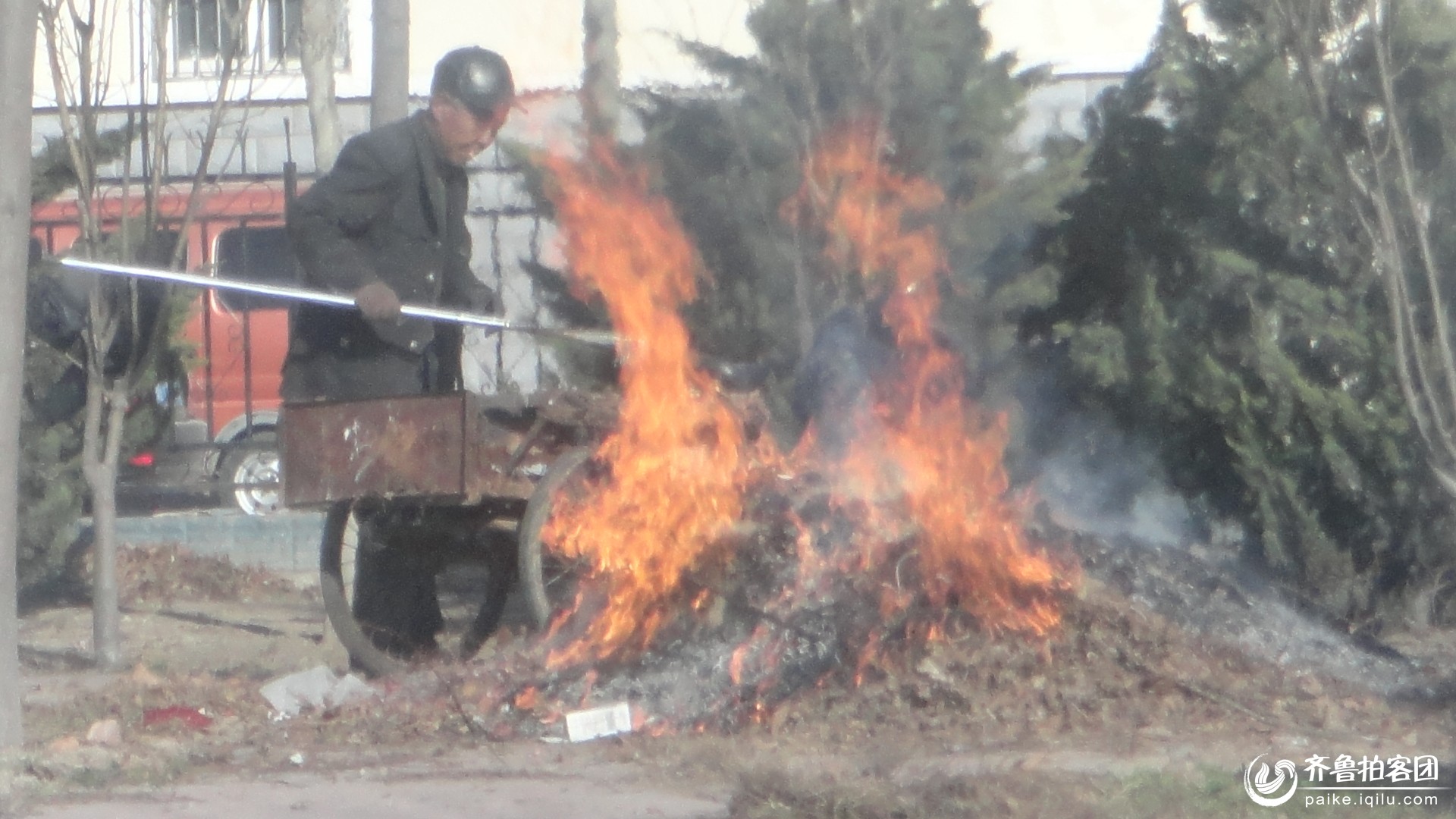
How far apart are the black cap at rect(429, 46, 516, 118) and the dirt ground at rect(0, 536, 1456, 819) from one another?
6.15 feet

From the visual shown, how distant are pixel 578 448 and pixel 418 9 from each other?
392 inches

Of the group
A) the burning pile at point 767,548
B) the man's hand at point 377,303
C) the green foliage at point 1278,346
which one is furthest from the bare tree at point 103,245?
the green foliage at point 1278,346

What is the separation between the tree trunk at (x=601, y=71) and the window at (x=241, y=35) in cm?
147

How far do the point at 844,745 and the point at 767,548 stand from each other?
0.80 metres

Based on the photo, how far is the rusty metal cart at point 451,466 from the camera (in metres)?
5.91

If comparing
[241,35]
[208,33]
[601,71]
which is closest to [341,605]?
[241,35]

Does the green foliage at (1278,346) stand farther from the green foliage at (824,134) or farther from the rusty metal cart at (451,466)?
the rusty metal cart at (451,466)

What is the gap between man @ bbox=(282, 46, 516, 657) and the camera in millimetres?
6391

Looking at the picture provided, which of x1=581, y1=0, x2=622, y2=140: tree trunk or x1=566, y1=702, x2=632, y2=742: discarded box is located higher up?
x1=581, y1=0, x2=622, y2=140: tree trunk

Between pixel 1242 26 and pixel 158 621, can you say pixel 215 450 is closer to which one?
pixel 158 621

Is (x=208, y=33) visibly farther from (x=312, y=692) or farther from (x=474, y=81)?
(x=312, y=692)

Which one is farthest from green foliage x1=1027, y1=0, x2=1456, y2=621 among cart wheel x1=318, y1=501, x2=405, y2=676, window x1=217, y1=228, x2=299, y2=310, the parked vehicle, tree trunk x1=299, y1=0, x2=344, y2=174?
window x1=217, y1=228, x2=299, y2=310

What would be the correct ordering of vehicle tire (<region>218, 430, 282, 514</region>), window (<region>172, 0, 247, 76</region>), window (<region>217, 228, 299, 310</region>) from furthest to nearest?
window (<region>217, 228, 299, 310</region>)
vehicle tire (<region>218, 430, 282, 514</region>)
window (<region>172, 0, 247, 76</region>)

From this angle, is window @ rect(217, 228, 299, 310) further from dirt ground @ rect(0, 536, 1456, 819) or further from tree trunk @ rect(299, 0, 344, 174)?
dirt ground @ rect(0, 536, 1456, 819)
